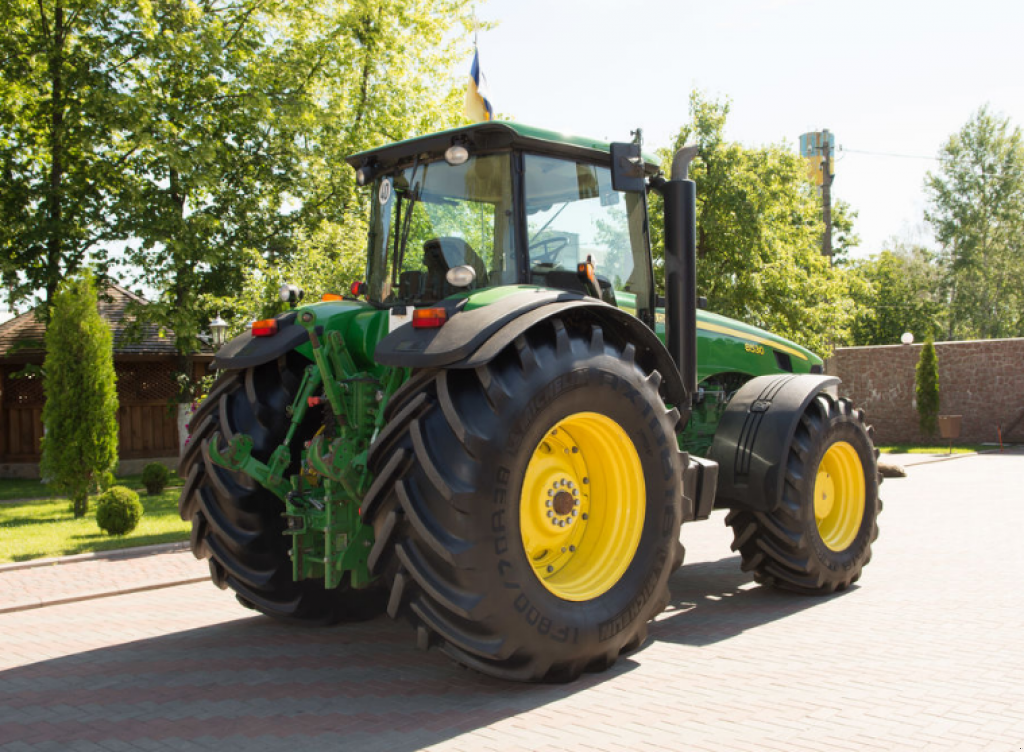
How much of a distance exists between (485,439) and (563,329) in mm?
786

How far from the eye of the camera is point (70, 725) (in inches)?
170

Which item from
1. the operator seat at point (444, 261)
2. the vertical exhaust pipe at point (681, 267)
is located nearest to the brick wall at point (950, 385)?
the vertical exhaust pipe at point (681, 267)

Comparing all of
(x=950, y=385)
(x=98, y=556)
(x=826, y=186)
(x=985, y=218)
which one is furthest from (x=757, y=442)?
(x=985, y=218)

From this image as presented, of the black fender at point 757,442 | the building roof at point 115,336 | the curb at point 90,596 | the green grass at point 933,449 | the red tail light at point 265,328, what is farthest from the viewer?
the green grass at point 933,449

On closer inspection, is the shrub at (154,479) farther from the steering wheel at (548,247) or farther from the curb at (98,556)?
the steering wheel at (548,247)

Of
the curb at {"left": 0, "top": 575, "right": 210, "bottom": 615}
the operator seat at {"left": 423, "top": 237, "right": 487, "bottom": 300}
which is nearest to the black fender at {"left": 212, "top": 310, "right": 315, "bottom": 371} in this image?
the operator seat at {"left": 423, "top": 237, "right": 487, "bottom": 300}

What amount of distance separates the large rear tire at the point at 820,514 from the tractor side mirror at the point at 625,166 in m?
2.19

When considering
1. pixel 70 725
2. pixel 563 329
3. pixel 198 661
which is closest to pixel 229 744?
pixel 70 725

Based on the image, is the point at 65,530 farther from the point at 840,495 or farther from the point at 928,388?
the point at 928,388

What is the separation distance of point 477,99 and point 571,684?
630 centimetres

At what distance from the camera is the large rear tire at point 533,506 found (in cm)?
429

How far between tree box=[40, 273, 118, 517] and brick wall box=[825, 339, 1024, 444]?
19.7 metres

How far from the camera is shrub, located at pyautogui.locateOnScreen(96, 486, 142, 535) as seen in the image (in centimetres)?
1152

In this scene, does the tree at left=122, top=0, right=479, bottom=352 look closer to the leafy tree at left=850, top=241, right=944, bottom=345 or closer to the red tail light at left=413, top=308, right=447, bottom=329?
the red tail light at left=413, top=308, right=447, bottom=329
